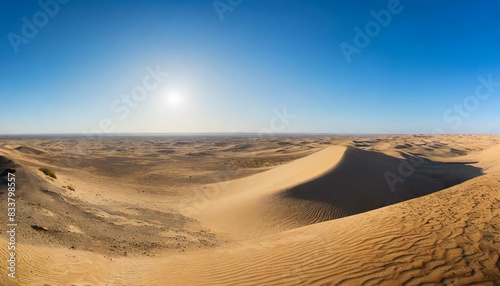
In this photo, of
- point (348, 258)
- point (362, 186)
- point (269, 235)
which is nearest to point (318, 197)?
point (362, 186)

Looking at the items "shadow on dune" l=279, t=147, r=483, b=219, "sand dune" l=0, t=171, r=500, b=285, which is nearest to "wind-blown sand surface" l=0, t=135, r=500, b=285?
"sand dune" l=0, t=171, r=500, b=285

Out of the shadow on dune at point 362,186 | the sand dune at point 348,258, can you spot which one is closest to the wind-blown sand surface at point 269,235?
the sand dune at point 348,258

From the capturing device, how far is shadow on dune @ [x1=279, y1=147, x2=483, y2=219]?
57.4ft

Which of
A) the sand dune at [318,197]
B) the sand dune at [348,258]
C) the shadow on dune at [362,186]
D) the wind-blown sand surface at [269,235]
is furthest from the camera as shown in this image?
the shadow on dune at [362,186]

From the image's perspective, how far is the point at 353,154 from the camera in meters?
26.9

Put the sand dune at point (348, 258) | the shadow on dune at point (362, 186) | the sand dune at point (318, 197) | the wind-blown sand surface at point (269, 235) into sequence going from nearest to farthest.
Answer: the sand dune at point (348, 258)
the wind-blown sand surface at point (269, 235)
the sand dune at point (318, 197)
the shadow on dune at point (362, 186)

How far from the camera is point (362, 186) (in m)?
20.1

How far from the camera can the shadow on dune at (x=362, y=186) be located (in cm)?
1750

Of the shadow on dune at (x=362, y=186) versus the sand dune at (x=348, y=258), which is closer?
the sand dune at (x=348, y=258)

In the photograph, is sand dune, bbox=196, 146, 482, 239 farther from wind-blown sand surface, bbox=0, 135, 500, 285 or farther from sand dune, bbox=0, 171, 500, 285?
sand dune, bbox=0, 171, 500, 285

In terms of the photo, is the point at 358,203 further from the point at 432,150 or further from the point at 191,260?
the point at 432,150

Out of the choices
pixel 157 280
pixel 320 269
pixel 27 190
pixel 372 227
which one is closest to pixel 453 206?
pixel 372 227

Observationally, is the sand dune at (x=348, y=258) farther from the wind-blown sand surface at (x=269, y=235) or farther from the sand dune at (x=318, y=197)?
the sand dune at (x=318, y=197)

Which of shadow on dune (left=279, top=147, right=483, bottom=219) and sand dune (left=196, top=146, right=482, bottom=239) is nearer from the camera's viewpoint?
sand dune (left=196, top=146, right=482, bottom=239)
